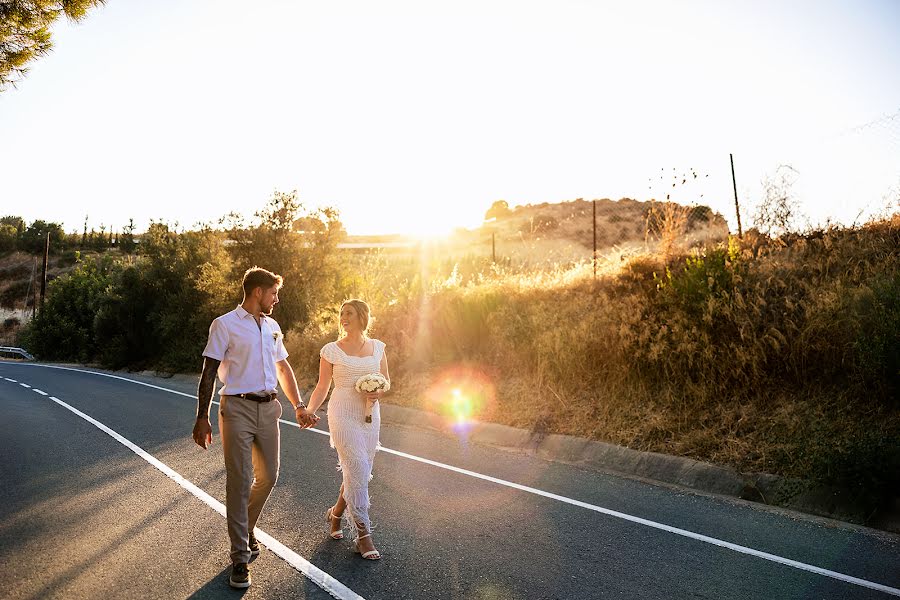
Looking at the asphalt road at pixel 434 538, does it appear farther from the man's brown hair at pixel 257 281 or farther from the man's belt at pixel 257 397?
the man's brown hair at pixel 257 281

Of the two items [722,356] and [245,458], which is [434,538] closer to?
[245,458]

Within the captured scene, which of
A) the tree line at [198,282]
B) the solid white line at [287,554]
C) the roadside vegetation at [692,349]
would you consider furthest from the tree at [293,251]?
the solid white line at [287,554]

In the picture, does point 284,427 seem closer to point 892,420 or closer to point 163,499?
point 163,499

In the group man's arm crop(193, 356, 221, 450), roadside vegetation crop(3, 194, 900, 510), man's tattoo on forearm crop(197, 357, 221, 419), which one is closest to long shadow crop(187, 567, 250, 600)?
man's arm crop(193, 356, 221, 450)

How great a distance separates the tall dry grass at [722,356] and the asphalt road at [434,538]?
3.73 feet

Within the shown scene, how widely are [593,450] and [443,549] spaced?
4.32 meters

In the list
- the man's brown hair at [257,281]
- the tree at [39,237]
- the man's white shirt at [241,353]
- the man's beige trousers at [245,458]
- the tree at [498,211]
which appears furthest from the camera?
the tree at [39,237]

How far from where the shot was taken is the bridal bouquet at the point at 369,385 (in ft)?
17.9

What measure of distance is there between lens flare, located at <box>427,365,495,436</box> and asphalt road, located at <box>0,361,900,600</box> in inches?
95.4

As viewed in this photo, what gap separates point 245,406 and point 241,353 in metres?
0.40

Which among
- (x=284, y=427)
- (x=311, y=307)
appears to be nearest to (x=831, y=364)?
(x=284, y=427)

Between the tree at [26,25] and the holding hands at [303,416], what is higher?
the tree at [26,25]

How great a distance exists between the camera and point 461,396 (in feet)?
43.0

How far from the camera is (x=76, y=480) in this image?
326 inches
